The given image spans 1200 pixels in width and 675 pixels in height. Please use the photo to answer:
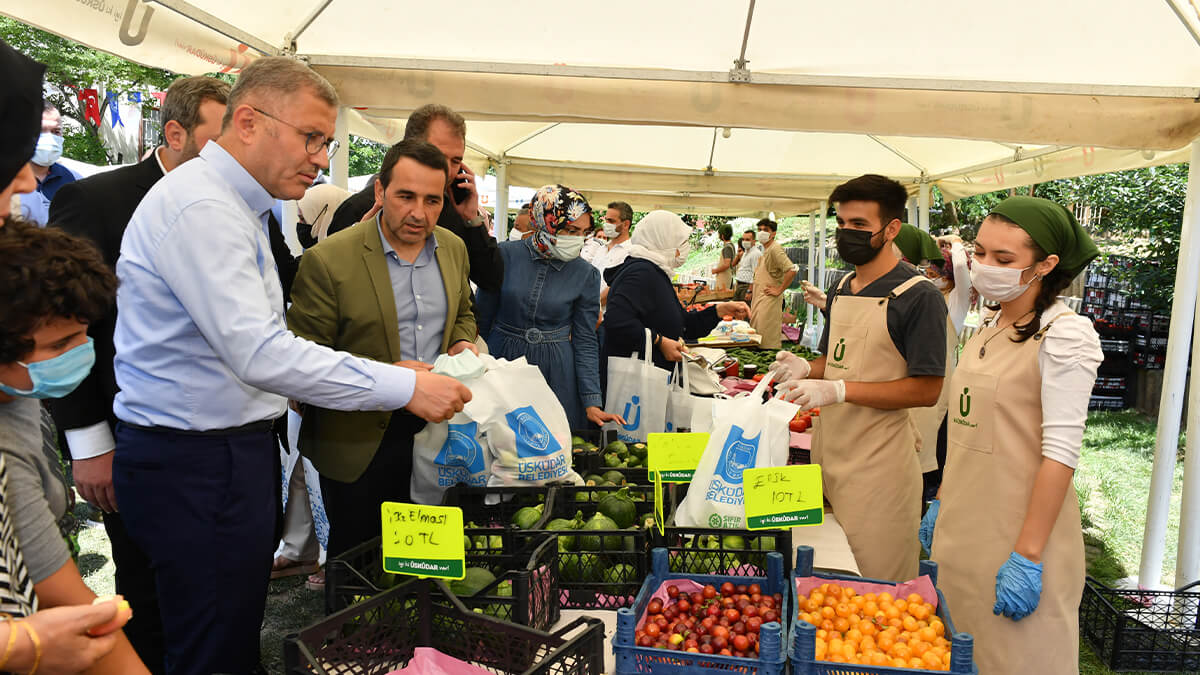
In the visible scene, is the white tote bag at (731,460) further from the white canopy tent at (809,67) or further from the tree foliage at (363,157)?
the tree foliage at (363,157)

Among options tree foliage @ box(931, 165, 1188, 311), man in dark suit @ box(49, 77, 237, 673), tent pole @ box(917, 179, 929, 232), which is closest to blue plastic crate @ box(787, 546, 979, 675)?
man in dark suit @ box(49, 77, 237, 673)

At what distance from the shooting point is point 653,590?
1913mm

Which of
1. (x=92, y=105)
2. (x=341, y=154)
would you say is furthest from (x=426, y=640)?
(x=92, y=105)

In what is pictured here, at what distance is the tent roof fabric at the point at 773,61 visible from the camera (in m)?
3.35

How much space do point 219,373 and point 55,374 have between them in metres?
0.61

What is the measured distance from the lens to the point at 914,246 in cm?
466

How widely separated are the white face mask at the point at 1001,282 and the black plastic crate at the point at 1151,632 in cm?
230

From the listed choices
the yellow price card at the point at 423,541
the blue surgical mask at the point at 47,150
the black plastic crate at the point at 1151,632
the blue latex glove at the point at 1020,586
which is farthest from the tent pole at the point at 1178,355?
the blue surgical mask at the point at 47,150

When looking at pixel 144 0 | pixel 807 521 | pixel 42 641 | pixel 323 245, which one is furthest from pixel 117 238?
pixel 807 521

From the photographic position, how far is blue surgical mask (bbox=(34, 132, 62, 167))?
11.8 ft

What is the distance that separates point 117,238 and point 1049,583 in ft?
8.81

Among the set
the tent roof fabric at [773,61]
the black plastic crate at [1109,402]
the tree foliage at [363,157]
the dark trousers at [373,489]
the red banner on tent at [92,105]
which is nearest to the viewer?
the dark trousers at [373,489]

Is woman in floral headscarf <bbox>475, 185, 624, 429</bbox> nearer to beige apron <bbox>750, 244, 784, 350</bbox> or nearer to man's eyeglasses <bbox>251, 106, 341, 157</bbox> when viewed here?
man's eyeglasses <bbox>251, 106, 341, 157</bbox>

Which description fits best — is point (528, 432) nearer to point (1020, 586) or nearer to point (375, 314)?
point (375, 314)
